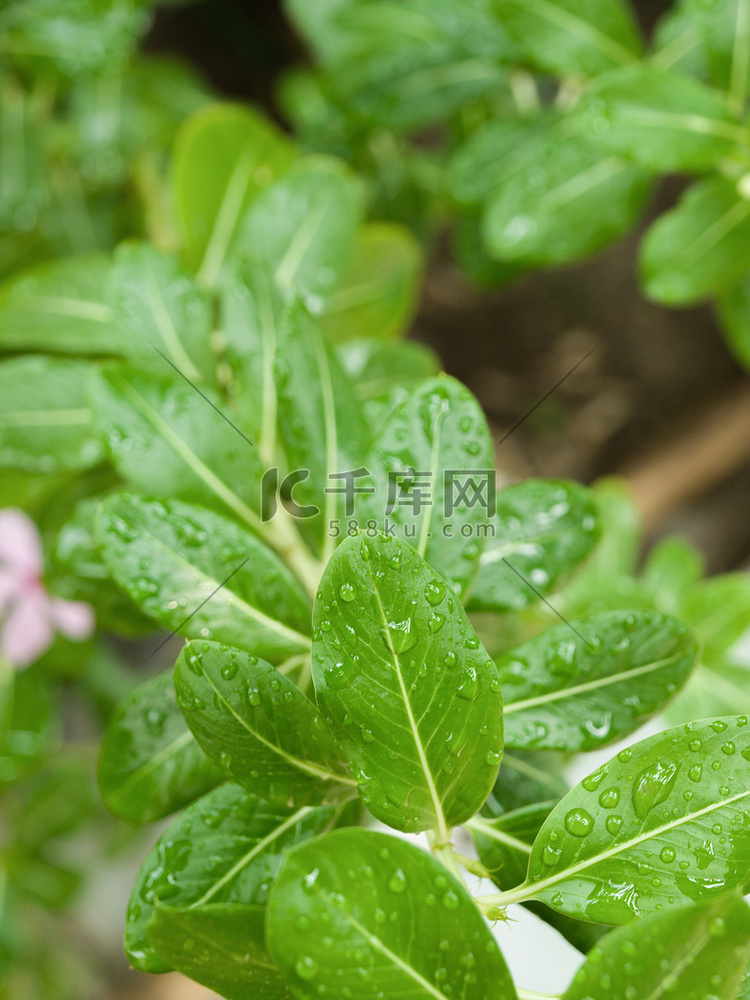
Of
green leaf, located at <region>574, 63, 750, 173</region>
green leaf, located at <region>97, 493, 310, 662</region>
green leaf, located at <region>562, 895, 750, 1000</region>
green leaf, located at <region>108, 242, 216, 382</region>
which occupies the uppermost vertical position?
green leaf, located at <region>574, 63, 750, 173</region>

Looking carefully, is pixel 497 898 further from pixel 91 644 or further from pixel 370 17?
pixel 370 17

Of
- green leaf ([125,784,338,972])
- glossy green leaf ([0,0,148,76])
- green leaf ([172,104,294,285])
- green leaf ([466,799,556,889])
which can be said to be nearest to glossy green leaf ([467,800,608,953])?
green leaf ([466,799,556,889])

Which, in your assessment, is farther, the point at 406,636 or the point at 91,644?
the point at 91,644

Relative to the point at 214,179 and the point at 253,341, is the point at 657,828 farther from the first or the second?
the point at 214,179

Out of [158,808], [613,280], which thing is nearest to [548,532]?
[158,808]

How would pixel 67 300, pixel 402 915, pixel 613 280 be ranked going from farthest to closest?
pixel 613 280, pixel 67 300, pixel 402 915

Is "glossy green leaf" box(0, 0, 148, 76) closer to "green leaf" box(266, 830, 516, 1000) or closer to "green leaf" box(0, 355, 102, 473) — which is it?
"green leaf" box(0, 355, 102, 473)

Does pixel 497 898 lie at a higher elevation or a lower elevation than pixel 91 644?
higher
